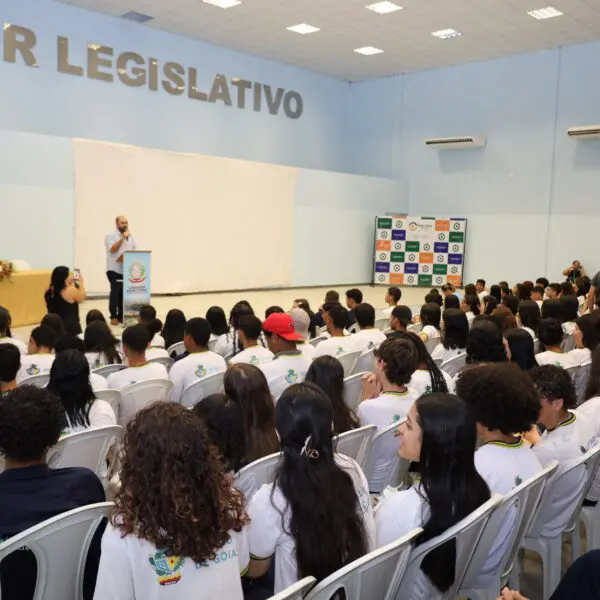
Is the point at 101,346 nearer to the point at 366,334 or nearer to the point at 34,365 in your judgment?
the point at 34,365

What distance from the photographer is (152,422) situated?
1.50 meters

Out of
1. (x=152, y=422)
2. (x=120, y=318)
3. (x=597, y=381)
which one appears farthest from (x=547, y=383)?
(x=120, y=318)

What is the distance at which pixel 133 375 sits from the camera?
12.1ft

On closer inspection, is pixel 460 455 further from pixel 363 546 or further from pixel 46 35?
pixel 46 35

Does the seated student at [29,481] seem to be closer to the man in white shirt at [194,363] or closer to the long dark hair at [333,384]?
the long dark hair at [333,384]

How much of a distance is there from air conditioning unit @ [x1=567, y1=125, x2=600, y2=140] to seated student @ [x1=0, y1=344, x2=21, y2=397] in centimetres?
1226

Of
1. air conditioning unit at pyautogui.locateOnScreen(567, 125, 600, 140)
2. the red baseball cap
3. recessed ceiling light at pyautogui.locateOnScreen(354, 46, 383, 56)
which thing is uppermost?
recessed ceiling light at pyautogui.locateOnScreen(354, 46, 383, 56)

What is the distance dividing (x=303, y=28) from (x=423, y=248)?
212 inches

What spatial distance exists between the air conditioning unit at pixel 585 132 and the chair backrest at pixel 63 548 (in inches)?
517

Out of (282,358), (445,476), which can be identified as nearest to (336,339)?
(282,358)

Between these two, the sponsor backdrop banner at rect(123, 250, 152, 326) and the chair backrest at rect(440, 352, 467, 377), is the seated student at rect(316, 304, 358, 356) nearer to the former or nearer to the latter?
the chair backrest at rect(440, 352, 467, 377)

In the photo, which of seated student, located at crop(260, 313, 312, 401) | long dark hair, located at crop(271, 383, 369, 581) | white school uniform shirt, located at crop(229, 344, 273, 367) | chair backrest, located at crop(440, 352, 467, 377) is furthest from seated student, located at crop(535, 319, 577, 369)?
long dark hair, located at crop(271, 383, 369, 581)

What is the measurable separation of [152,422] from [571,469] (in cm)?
149

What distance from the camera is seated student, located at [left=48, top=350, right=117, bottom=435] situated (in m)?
2.80
